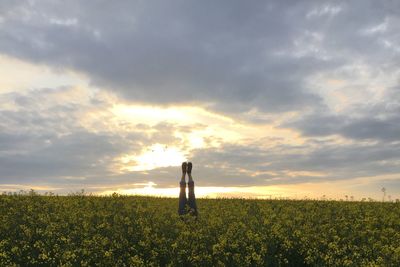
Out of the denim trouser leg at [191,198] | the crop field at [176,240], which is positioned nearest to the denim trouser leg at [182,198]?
the denim trouser leg at [191,198]

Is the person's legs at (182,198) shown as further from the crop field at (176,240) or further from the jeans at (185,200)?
the crop field at (176,240)

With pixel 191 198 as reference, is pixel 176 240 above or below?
below

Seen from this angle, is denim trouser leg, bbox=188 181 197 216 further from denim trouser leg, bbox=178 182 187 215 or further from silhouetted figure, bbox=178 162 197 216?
denim trouser leg, bbox=178 182 187 215

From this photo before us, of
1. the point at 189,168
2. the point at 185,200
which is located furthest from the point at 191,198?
the point at 189,168

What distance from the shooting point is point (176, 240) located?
15.2 meters

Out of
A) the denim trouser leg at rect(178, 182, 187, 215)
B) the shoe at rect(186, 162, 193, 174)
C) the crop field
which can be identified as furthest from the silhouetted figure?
the crop field

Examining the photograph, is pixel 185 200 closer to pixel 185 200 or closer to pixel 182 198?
pixel 185 200

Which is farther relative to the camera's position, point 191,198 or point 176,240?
point 191,198

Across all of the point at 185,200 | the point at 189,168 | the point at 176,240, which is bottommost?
the point at 176,240

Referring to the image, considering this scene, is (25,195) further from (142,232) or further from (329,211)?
(329,211)

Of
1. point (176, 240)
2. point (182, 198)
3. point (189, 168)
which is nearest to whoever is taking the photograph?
point (176, 240)

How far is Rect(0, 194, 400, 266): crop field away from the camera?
1377 centimetres

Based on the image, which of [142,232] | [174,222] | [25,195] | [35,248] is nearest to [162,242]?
[142,232]

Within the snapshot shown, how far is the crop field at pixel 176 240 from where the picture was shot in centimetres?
1377
